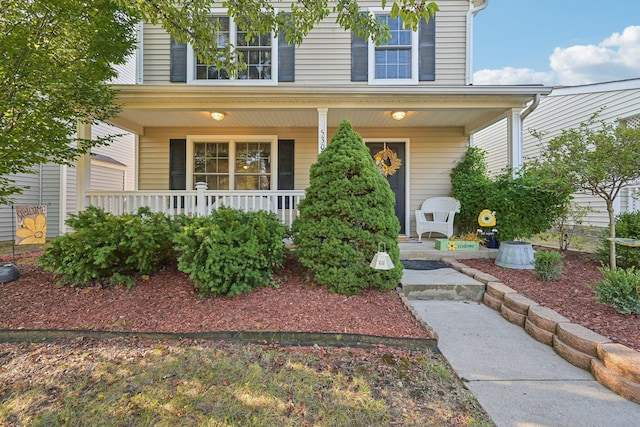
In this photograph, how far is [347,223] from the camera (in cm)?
297

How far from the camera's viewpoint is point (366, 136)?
620cm

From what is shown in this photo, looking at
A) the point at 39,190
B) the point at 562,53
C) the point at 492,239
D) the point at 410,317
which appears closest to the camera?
the point at 410,317

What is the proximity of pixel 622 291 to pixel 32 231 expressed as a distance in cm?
659

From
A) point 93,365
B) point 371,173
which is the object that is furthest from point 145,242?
point 371,173

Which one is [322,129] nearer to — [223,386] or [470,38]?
[223,386]

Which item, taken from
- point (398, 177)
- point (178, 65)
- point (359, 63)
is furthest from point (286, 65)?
point (398, 177)

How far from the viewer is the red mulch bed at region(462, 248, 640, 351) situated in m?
2.15

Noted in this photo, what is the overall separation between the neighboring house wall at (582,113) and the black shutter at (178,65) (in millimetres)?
6917

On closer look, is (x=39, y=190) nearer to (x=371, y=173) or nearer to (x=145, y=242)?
(x=145, y=242)

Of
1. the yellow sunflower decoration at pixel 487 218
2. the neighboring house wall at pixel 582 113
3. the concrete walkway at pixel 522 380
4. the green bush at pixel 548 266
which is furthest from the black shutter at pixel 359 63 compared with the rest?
the concrete walkway at pixel 522 380

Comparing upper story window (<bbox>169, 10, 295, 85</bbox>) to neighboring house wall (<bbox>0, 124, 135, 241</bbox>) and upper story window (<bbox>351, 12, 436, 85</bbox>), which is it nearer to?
upper story window (<bbox>351, 12, 436, 85</bbox>)

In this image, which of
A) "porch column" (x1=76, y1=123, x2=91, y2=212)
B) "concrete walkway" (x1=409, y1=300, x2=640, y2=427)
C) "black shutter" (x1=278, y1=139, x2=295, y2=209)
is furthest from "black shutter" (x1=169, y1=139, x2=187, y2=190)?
"concrete walkway" (x1=409, y1=300, x2=640, y2=427)

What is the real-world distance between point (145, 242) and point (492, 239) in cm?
486

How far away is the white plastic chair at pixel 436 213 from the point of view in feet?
17.4
